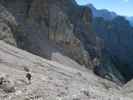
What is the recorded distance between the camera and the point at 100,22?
113625 millimetres

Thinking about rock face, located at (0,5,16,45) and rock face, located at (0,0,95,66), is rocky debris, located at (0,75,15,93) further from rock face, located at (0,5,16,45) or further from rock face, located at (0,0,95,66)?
rock face, located at (0,0,95,66)

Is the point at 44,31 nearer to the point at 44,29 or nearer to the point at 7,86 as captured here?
the point at 44,29

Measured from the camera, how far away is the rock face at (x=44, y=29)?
43.3 m

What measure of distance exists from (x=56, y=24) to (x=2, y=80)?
39912 mm

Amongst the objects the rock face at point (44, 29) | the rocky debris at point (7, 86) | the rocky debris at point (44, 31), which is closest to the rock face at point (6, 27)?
the rocky debris at point (44, 31)

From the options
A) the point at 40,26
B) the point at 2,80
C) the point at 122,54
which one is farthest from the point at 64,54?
Result: the point at 122,54

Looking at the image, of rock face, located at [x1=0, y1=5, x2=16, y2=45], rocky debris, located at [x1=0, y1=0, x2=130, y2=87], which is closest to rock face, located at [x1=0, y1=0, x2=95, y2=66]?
rocky debris, located at [x1=0, y1=0, x2=130, y2=87]

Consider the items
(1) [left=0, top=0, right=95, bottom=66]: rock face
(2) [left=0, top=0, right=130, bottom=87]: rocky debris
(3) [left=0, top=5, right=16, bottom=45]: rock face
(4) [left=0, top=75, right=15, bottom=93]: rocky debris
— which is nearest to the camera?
(4) [left=0, top=75, right=15, bottom=93]: rocky debris

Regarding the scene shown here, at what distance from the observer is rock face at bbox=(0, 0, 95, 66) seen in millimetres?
43281

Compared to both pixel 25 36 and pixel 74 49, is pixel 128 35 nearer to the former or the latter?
pixel 74 49

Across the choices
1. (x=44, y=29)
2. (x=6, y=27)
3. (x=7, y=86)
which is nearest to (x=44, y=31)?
(x=44, y=29)

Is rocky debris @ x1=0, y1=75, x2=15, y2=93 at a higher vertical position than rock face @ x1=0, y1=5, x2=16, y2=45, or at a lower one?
lower

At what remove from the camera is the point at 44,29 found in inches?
1967

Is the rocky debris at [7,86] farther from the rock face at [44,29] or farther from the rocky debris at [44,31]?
the rock face at [44,29]
